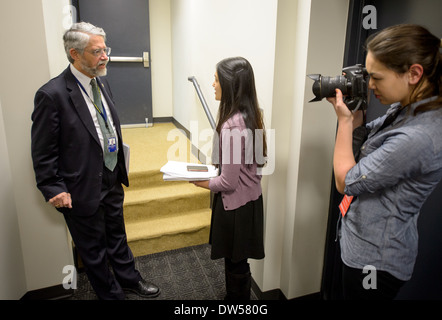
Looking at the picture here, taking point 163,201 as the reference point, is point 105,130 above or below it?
above

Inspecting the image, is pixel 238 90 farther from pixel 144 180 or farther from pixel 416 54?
pixel 144 180

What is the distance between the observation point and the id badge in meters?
1.61

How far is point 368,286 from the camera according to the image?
3.32 ft

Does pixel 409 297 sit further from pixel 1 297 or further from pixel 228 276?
pixel 1 297

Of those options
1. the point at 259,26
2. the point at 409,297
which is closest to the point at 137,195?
the point at 259,26

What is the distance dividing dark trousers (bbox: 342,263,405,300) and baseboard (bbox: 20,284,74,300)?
164 cm

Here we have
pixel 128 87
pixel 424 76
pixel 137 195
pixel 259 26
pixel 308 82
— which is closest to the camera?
pixel 424 76

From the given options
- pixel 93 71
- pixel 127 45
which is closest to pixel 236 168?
pixel 93 71

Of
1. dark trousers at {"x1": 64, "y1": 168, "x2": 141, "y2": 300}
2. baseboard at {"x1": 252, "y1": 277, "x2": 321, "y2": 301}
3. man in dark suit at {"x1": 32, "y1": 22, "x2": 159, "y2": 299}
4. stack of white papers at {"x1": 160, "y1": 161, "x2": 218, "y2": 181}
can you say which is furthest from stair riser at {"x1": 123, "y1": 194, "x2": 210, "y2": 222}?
stack of white papers at {"x1": 160, "y1": 161, "x2": 218, "y2": 181}

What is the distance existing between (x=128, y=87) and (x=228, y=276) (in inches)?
129

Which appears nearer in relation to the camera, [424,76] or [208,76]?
[424,76]

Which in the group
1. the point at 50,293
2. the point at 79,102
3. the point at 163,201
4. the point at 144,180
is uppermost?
the point at 79,102

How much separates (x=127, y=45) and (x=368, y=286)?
12.9 feet

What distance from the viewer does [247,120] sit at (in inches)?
52.6
